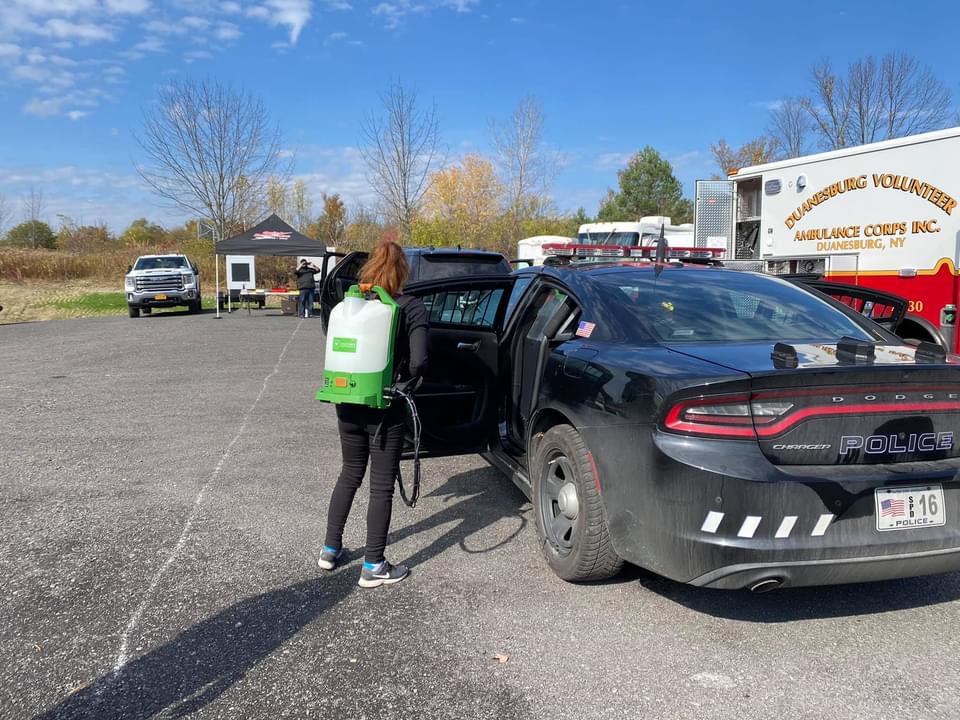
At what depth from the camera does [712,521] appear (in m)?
2.83

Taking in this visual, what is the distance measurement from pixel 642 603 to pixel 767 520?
0.94 meters

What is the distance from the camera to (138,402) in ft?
27.9

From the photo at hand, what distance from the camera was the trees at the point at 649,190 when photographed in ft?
167

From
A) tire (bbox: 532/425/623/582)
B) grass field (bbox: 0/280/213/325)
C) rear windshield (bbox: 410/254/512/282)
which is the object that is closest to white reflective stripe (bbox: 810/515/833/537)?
tire (bbox: 532/425/623/582)

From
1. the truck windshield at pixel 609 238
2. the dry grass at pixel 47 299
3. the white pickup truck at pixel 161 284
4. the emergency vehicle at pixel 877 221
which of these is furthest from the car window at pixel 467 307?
the dry grass at pixel 47 299

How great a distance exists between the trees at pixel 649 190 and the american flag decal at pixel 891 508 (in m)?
49.8

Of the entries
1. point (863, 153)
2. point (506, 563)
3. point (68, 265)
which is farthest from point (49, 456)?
point (68, 265)

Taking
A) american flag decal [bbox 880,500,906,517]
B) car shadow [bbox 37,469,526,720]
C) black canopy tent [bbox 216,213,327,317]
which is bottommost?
car shadow [bbox 37,469,526,720]

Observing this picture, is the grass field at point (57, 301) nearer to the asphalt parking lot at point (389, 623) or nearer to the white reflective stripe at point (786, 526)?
the asphalt parking lot at point (389, 623)

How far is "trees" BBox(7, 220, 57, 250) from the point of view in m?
52.4

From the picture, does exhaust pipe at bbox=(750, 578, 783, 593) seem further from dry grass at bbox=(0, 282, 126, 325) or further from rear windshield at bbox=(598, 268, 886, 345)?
dry grass at bbox=(0, 282, 126, 325)

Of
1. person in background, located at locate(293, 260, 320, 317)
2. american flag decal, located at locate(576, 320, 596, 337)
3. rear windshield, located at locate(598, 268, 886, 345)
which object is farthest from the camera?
person in background, located at locate(293, 260, 320, 317)

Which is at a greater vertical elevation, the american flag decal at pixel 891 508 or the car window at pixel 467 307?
the car window at pixel 467 307

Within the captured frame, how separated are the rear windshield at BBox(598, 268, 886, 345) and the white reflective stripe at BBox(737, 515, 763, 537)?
3.20 ft
